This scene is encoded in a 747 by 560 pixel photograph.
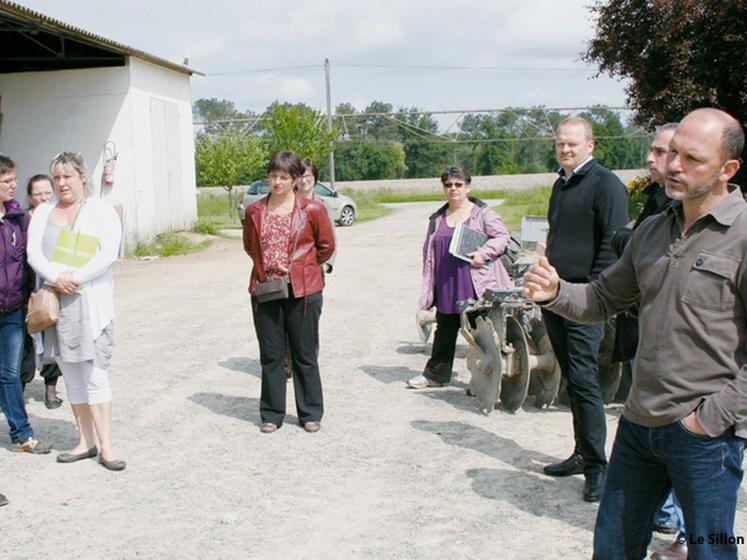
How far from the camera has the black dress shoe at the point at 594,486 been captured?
452 cm

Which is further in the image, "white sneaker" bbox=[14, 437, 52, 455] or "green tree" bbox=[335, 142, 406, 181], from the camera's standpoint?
"green tree" bbox=[335, 142, 406, 181]

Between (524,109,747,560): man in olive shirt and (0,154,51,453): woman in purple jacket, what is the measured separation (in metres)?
4.15

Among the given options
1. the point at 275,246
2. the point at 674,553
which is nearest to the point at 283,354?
the point at 275,246

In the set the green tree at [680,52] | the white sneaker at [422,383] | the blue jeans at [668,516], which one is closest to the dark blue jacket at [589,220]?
the blue jeans at [668,516]

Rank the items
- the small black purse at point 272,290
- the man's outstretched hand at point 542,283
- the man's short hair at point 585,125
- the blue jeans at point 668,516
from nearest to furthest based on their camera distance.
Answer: the man's outstretched hand at point 542,283 → the blue jeans at point 668,516 → the man's short hair at point 585,125 → the small black purse at point 272,290

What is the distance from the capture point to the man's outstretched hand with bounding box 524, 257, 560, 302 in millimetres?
3018

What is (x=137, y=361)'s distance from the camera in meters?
8.23

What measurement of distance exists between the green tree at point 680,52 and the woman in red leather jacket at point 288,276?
11120mm

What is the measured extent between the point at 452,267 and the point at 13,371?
3.38 meters

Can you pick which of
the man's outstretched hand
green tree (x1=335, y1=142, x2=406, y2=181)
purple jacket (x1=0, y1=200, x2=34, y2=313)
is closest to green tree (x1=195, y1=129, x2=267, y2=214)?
green tree (x1=335, y1=142, x2=406, y2=181)

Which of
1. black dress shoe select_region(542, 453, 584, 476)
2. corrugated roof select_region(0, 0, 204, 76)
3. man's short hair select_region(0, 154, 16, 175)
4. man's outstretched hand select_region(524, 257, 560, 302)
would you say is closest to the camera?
man's outstretched hand select_region(524, 257, 560, 302)

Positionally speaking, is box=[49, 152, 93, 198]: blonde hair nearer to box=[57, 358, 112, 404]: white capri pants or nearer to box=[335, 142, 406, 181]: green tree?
box=[57, 358, 112, 404]: white capri pants

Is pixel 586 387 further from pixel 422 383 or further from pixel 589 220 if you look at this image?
pixel 422 383

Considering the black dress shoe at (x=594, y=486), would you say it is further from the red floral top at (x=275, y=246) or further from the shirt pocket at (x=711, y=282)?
the red floral top at (x=275, y=246)
